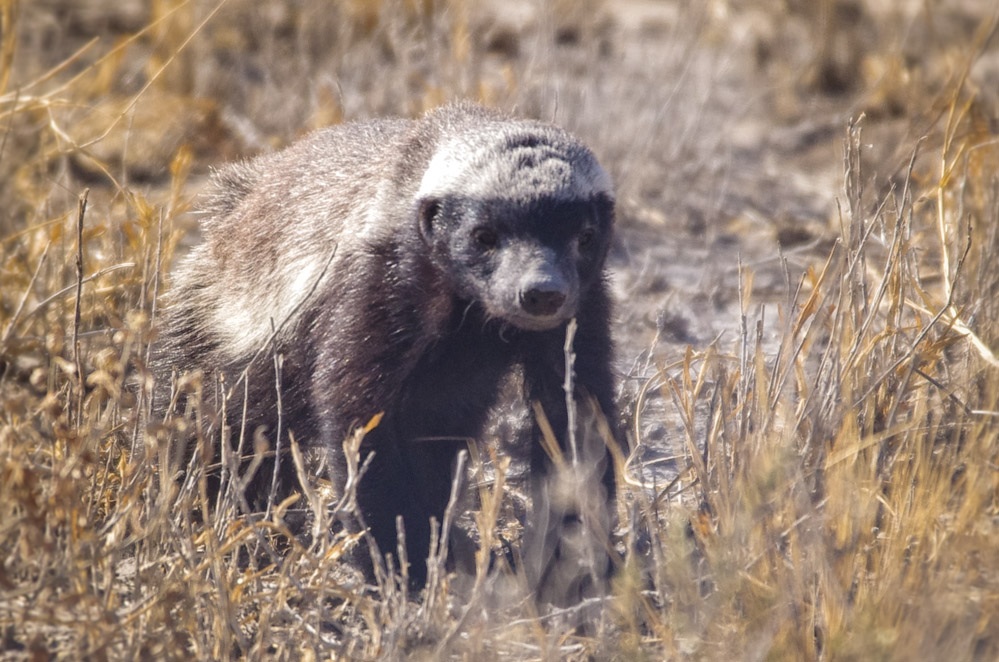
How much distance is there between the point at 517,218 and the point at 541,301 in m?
0.34

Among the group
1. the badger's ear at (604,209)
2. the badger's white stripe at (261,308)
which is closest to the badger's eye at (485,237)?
the badger's ear at (604,209)

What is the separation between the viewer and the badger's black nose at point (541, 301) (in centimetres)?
380

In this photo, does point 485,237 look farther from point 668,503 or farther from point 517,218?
point 668,503

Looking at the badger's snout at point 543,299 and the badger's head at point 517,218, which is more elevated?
the badger's head at point 517,218

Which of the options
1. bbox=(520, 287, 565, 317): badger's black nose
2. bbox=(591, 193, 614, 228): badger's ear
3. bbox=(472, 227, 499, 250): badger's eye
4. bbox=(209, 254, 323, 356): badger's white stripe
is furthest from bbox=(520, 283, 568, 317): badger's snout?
bbox=(209, 254, 323, 356): badger's white stripe

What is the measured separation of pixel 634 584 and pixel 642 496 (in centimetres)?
35

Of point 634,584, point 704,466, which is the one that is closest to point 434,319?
point 704,466

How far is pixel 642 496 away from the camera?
3.56m

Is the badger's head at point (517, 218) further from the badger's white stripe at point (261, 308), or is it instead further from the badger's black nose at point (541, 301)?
the badger's white stripe at point (261, 308)

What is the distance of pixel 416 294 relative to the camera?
4.21 meters

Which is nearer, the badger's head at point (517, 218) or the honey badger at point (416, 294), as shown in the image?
the badger's head at point (517, 218)

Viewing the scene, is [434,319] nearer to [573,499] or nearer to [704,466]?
[573,499]

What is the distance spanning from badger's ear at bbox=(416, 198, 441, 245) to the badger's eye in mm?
172

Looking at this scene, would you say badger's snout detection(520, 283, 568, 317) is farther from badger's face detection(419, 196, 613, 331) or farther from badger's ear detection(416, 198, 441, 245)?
badger's ear detection(416, 198, 441, 245)
